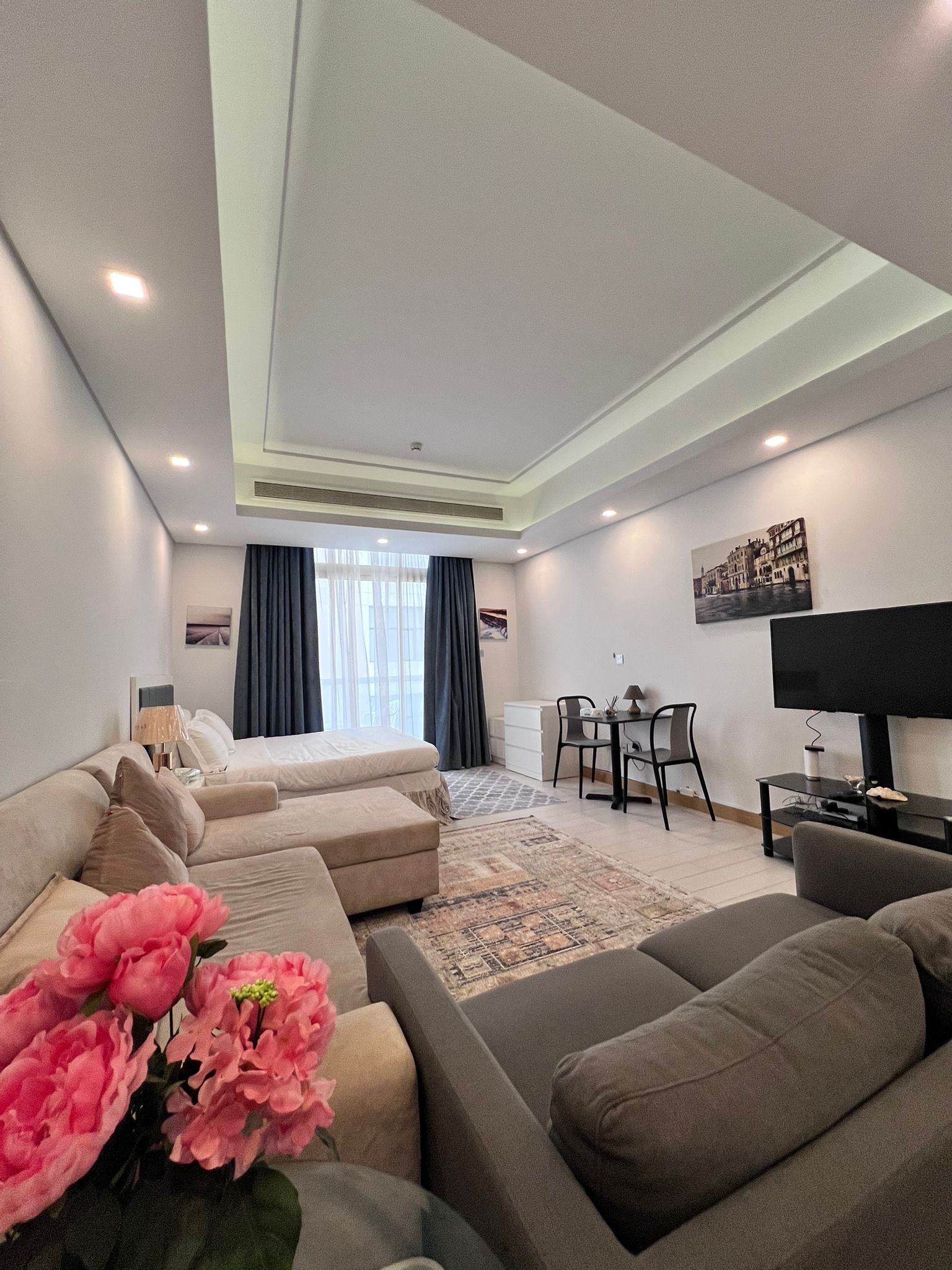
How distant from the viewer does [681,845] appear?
3486 millimetres

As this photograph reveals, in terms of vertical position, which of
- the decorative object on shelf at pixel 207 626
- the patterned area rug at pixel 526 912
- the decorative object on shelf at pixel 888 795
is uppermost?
the decorative object on shelf at pixel 207 626

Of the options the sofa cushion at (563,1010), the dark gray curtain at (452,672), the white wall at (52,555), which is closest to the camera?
the sofa cushion at (563,1010)

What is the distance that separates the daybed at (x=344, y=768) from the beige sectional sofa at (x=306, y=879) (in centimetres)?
50

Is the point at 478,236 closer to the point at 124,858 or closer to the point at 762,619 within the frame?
the point at 124,858

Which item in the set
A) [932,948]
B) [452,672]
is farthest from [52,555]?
[452,672]

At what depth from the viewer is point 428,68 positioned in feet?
5.21

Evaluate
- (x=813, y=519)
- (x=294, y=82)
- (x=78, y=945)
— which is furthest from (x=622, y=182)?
(x=78, y=945)

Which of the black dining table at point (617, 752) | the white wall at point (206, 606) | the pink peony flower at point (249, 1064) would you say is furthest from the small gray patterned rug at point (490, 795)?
the pink peony flower at point (249, 1064)

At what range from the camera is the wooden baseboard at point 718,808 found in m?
3.70

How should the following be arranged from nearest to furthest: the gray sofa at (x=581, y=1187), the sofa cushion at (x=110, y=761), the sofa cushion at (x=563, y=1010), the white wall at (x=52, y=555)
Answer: the gray sofa at (x=581, y=1187)
the sofa cushion at (x=563, y=1010)
the white wall at (x=52, y=555)
the sofa cushion at (x=110, y=761)

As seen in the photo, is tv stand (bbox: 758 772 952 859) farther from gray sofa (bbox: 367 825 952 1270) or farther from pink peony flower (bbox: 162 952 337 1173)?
pink peony flower (bbox: 162 952 337 1173)

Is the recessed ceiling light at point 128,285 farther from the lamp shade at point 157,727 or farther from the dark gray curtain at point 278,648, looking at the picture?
the dark gray curtain at point 278,648

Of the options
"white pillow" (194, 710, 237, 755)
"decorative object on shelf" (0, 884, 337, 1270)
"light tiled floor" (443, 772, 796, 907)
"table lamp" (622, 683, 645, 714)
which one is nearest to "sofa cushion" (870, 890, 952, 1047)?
"decorative object on shelf" (0, 884, 337, 1270)

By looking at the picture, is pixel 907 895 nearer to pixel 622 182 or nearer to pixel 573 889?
pixel 573 889
